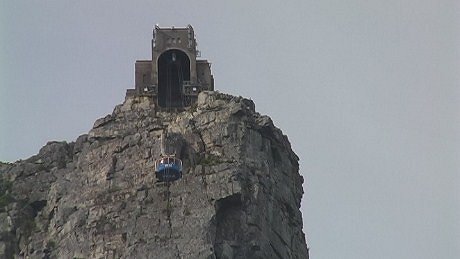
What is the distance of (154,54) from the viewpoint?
122375 millimetres

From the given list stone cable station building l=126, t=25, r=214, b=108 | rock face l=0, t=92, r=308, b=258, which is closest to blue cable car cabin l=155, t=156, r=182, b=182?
rock face l=0, t=92, r=308, b=258

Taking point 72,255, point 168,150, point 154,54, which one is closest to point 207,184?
point 168,150

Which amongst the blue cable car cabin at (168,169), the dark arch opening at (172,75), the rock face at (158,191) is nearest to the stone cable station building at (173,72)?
the dark arch opening at (172,75)

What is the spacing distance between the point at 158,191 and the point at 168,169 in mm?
1937

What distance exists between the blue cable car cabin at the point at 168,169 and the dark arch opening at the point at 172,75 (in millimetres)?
12789

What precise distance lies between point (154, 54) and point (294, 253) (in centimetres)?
2431

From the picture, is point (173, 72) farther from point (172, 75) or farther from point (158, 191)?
point (158, 191)

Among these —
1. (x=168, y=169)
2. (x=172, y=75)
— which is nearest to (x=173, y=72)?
(x=172, y=75)

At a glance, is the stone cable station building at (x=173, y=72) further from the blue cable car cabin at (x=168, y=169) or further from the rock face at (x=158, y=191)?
the blue cable car cabin at (x=168, y=169)

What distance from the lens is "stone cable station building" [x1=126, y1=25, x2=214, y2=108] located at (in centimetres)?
11975

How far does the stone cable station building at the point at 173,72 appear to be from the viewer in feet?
393

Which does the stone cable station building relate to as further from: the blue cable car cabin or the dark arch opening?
the blue cable car cabin

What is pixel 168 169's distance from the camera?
10706 cm

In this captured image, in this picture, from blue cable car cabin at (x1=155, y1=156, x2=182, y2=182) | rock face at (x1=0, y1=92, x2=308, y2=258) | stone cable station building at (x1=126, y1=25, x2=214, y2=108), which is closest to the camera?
rock face at (x1=0, y1=92, x2=308, y2=258)
